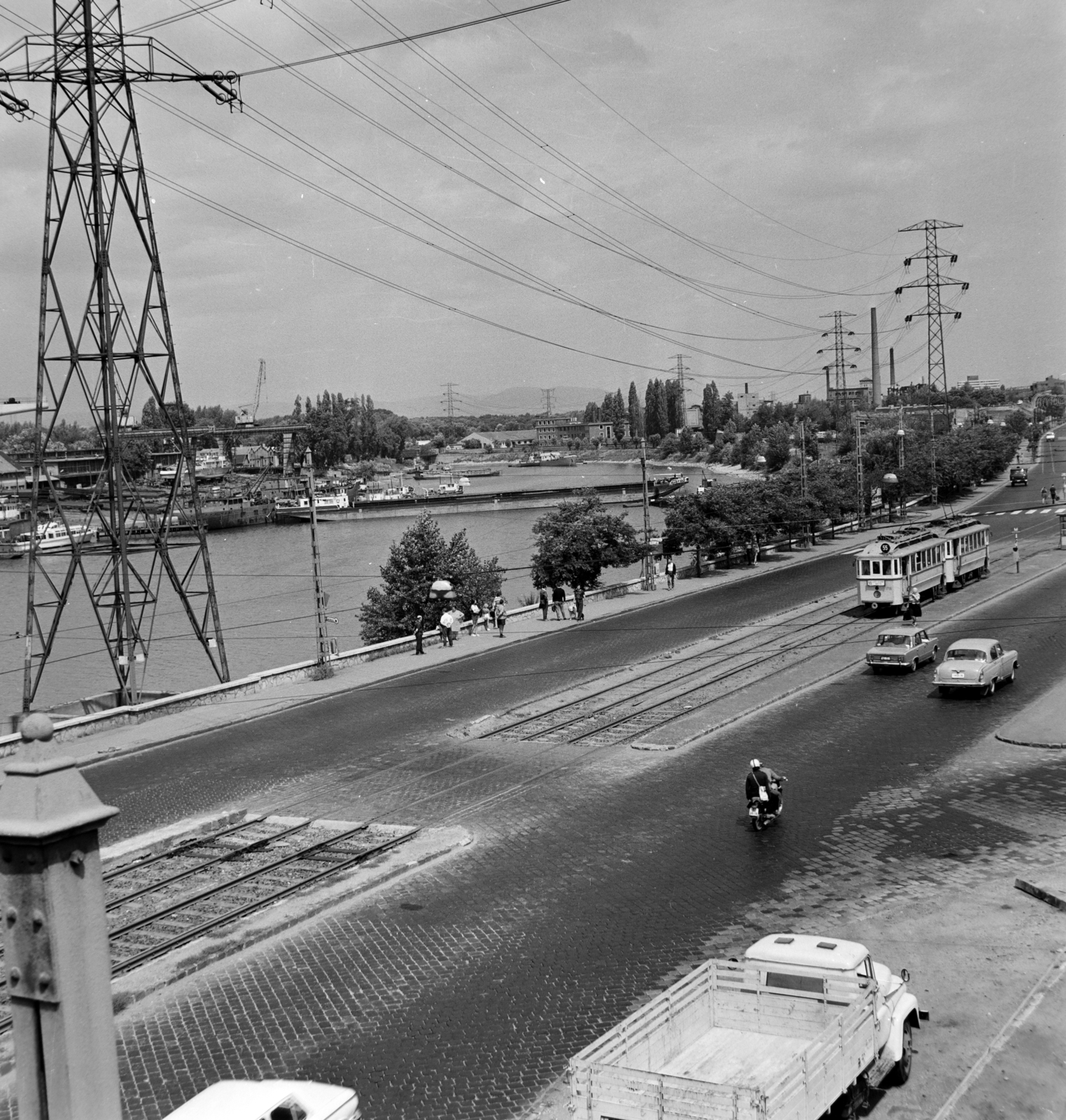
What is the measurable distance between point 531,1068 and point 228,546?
115m

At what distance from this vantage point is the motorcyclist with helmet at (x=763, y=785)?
19109 millimetres

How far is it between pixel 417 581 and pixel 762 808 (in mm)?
33803

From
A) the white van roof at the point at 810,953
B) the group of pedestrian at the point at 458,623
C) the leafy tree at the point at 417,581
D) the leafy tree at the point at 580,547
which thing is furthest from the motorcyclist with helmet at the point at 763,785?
the leafy tree at the point at 417,581

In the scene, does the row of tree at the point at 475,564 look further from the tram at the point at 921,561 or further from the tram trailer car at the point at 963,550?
Result: the tram trailer car at the point at 963,550

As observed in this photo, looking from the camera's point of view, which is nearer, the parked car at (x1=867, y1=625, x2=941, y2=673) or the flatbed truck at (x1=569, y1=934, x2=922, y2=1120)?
the flatbed truck at (x1=569, y1=934, x2=922, y2=1120)

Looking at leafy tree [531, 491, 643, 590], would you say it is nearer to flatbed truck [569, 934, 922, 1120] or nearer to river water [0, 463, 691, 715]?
river water [0, 463, 691, 715]

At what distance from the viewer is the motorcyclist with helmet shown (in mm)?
19109

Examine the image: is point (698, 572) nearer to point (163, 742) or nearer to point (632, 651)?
point (632, 651)

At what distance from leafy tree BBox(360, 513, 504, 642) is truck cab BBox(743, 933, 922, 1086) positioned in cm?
3827

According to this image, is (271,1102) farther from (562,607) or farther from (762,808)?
(562,607)

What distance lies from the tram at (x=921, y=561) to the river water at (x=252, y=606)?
18985 mm

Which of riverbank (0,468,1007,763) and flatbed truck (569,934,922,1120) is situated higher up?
flatbed truck (569,934,922,1120)

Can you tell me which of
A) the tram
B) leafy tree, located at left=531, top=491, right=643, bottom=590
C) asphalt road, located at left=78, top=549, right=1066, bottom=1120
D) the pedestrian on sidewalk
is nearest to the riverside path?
asphalt road, located at left=78, top=549, right=1066, bottom=1120

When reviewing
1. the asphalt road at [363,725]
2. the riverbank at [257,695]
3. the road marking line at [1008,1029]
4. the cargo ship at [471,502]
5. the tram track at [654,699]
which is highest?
the cargo ship at [471,502]
